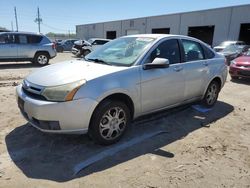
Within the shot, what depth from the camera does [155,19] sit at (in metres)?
32.4

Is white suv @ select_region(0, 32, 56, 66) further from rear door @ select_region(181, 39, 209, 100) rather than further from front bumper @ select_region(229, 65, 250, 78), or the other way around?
rear door @ select_region(181, 39, 209, 100)

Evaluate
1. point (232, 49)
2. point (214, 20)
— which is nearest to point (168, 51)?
point (232, 49)

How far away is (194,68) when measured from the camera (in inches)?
193

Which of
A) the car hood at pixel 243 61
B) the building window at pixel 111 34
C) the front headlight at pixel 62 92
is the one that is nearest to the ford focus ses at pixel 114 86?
the front headlight at pixel 62 92

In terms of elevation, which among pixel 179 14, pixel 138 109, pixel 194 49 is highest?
pixel 179 14

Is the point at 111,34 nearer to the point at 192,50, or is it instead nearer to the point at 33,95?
the point at 192,50

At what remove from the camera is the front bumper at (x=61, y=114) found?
10.4ft

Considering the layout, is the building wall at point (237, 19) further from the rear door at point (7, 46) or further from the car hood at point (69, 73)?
the car hood at point (69, 73)

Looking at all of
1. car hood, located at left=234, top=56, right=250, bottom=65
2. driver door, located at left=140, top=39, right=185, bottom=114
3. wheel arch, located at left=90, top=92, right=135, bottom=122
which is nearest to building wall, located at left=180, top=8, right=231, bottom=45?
car hood, located at left=234, top=56, right=250, bottom=65

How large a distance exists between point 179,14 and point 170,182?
95.3ft

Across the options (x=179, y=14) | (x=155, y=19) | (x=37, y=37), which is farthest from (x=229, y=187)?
(x=155, y=19)

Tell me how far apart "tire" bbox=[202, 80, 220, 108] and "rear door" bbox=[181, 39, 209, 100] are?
35 cm

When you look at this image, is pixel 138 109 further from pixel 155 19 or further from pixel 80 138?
pixel 155 19

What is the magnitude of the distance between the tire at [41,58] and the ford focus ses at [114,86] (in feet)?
30.6
